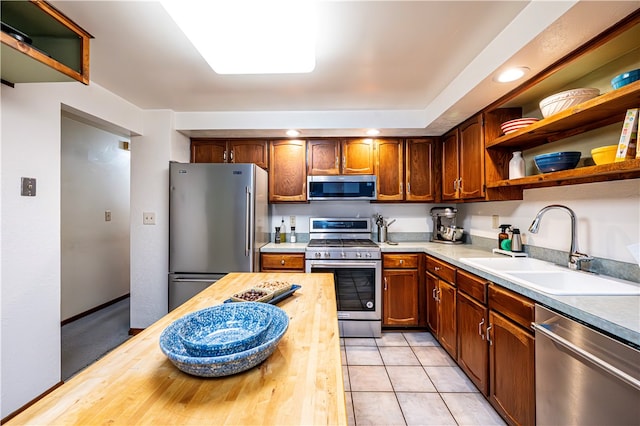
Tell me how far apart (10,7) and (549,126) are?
2994 millimetres

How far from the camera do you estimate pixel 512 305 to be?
1466mm

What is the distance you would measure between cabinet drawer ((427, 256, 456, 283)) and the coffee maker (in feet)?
1.79

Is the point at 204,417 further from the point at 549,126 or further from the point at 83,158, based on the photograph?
the point at 83,158

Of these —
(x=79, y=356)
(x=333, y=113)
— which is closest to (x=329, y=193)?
(x=333, y=113)

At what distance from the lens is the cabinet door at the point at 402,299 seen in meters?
2.77

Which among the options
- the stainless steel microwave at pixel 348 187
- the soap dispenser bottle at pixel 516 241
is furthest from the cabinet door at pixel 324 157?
the soap dispenser bottle at pixel 516 241

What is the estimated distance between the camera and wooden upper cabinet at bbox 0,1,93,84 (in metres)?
1.25

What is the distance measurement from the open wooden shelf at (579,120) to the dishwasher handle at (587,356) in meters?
1.09

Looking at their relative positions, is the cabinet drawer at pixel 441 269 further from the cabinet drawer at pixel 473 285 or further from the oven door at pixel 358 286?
the oven door at pixel 358 286

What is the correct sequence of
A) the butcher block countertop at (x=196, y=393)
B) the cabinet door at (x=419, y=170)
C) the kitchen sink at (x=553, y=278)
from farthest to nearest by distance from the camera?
the cabinet door at (x=419, y=170) < the kitchen sink at (x=553, y=278) < the butcher block countertop at (x=196, y=393)

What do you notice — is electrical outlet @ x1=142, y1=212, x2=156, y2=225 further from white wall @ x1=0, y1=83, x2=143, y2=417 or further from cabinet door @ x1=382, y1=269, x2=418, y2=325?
cabinet door @ x1=382, y1=269, x2=418, y2=325

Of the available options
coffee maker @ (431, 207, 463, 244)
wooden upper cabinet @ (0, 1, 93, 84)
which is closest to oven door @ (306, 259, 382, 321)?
coffee maker @ (431, 207, 463, 244)

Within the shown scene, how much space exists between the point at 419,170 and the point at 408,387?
7.08ft

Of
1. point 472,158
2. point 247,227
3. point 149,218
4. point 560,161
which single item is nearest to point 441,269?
point 472,158
